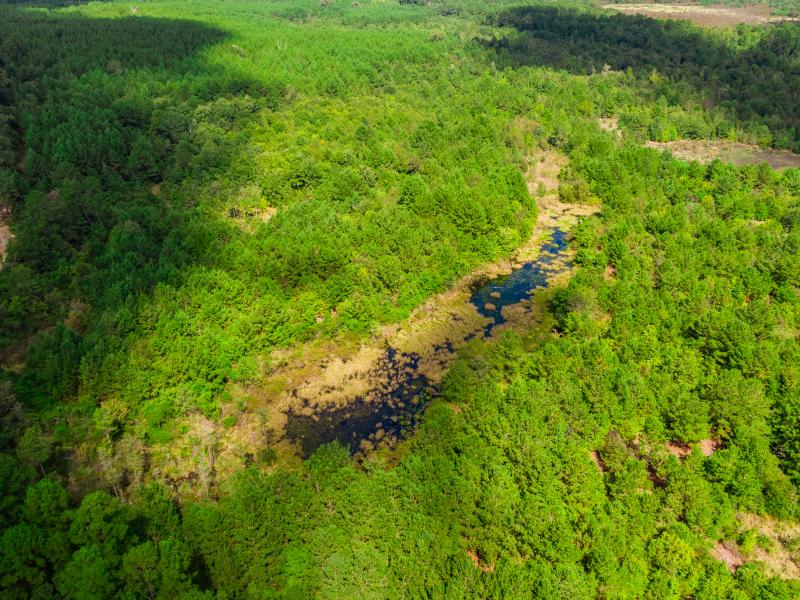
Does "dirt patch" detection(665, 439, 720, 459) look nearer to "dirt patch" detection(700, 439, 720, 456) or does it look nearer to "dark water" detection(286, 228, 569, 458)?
"dirt patch" detection(700, 439, 720, 456)

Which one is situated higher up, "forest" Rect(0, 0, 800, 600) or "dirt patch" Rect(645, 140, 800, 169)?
"forest" Rect(0, 0, 800, 600)

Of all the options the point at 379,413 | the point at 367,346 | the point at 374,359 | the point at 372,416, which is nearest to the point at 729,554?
the point at 379,413

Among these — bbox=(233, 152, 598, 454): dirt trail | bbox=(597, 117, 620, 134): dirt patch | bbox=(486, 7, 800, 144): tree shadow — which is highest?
bbox=(486, 7, 800, 144): tree shadow

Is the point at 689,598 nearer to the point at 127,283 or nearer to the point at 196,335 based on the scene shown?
the point at 196,335

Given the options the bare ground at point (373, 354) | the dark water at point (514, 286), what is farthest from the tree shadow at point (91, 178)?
the dark water at point (514, 286)

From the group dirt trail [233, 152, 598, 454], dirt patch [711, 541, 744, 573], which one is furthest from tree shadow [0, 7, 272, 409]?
dirt patch [711, 541, 744, 573]

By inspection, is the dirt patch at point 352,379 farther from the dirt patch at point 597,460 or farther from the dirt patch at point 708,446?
the dirt patch at point 708,446

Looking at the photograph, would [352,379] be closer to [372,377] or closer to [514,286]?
[372,377]
